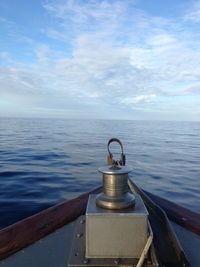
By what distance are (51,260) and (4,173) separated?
7820mm

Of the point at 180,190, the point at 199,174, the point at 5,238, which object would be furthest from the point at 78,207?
the point at 199,174

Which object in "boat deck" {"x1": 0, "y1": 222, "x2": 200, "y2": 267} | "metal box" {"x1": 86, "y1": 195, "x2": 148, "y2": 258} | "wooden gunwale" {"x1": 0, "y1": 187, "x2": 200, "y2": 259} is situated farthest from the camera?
"wooden gunwale" {"x1": 0, "y1": 187, "x2": 200, "y2": 259}

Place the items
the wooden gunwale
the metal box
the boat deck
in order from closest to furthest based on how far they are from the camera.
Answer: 1. the metal box
2. the boat deck
3. the wooden gunwale

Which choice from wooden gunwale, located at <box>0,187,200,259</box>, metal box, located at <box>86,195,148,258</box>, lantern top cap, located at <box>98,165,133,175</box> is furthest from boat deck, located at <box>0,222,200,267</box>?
lantern top cap, located at <box>98,165,133,175</box>

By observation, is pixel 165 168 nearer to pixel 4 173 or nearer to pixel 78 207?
pixel 4 173

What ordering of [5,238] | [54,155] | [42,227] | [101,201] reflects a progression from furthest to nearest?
[54,155] < [42,227] < [5,238] < [101,201]

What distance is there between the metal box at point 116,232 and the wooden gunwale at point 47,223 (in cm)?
96

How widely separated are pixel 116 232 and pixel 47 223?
1.31m

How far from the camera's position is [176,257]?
2.20 metres

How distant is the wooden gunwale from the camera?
2.59 metres

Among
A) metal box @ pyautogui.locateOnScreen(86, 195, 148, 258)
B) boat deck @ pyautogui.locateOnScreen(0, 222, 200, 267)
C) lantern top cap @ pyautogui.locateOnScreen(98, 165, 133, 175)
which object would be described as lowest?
boat deck @ pyautogui.locateOnScreen(0, 222, 200, 267)

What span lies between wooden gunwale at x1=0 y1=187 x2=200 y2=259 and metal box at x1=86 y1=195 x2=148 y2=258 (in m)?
0.96

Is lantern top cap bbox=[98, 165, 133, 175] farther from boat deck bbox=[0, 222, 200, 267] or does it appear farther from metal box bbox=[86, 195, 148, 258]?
boat deck bbox=[0, 222, 200, 267]

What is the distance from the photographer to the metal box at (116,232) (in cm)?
186
